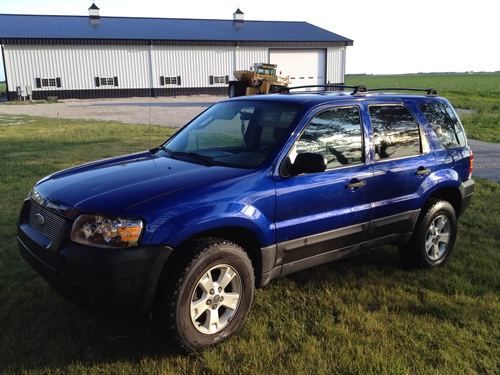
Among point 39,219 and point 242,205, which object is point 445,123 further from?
point 39,219

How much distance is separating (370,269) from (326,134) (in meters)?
1.61

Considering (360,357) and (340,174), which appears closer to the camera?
(360,357)

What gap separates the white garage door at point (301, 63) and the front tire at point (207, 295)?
3954 cm

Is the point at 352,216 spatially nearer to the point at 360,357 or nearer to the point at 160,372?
the point at 360,357

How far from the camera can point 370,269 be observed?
491cm

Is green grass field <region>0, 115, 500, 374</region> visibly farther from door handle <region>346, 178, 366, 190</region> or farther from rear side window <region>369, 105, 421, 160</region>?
rear side window <region>369, 105, 421, 160</region>

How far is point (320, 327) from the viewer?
3.72m

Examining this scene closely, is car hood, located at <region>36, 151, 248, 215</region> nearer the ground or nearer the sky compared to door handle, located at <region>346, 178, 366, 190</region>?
nearer the sky

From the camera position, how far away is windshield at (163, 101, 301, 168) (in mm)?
3924

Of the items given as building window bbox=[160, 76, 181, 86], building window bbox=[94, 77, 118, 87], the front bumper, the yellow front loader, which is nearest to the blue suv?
the front bumper

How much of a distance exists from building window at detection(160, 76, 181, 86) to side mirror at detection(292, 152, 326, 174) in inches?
1442

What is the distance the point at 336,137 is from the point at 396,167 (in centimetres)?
71

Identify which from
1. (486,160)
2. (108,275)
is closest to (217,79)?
(486,160)

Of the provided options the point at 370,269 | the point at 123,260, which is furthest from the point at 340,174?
the point at 123,260
